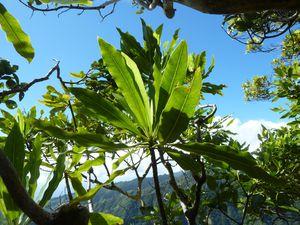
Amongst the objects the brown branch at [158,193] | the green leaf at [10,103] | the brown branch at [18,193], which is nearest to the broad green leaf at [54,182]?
the brown branch at [158,193]

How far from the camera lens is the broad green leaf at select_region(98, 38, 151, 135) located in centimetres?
121

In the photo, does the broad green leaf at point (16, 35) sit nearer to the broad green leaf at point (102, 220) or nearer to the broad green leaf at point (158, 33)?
the broad green leaf at point (102, 220)

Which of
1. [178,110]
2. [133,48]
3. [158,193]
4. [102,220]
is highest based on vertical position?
[133,48]

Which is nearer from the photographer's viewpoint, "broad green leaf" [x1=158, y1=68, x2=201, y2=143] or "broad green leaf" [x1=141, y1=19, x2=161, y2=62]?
"broad green leaf" [x1=158, y1=68, x2=201, y2=143]

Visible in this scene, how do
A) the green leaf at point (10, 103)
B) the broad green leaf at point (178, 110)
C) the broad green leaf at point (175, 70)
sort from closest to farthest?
the broad green leaf at point (178, 110) < the broad green leaf at point (175, 70) < the green leaf at point (10, 103)

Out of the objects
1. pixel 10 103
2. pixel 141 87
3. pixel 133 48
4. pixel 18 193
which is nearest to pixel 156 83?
pixel 141 87

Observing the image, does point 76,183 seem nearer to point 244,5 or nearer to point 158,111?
point 158,111

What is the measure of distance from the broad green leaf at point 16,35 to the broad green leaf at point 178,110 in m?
0.55

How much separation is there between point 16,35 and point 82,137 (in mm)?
452

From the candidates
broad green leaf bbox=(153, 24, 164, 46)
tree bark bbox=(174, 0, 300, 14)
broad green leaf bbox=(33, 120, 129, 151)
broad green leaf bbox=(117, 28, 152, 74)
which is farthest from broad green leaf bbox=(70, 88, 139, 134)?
broad green leaf bbox=(153, 24, 164, 46)

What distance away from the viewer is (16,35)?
1.16 meters

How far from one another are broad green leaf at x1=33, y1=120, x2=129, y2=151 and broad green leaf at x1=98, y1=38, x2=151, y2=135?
0.51ft

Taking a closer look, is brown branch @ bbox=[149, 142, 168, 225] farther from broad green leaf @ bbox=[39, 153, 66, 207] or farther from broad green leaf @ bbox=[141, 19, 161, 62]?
broad green leaf @ bbox=[141, 19, 161, 62]

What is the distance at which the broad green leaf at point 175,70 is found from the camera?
3.68 ft
